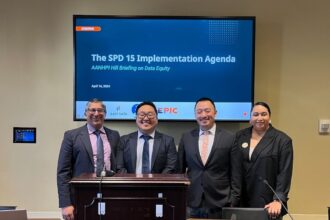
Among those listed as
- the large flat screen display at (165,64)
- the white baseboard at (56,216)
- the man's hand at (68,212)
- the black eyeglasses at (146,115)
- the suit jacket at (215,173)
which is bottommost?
the white baseboard at (56,216)

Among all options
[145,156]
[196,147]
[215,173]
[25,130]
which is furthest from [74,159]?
[25,130]

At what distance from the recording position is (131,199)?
129 centimetres

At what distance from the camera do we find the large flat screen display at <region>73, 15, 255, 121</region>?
3561 millimetres

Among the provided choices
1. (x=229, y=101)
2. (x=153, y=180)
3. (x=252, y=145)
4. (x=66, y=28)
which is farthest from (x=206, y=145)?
(x=66, y=28)

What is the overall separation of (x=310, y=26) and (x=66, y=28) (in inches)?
97.2

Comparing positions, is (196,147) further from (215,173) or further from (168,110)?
(168,110)

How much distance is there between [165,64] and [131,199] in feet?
8.04

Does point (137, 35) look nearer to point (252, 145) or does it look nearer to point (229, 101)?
point (229, 101)

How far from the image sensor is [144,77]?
3604mm

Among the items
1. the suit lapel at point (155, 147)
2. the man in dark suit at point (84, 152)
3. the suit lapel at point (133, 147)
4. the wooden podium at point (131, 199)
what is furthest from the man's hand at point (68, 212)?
the wooden podium at point (131, 199)

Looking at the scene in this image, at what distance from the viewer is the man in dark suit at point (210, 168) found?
8.44 feet

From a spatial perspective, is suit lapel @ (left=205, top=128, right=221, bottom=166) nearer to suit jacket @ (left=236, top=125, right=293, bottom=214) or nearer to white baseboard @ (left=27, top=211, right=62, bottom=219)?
suit jacket @ (left=236, top=125, right=293, bottom=214)

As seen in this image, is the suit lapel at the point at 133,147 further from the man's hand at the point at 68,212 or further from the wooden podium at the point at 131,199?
the wooden podium at the point at 131,199

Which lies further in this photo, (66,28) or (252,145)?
(66,28)
